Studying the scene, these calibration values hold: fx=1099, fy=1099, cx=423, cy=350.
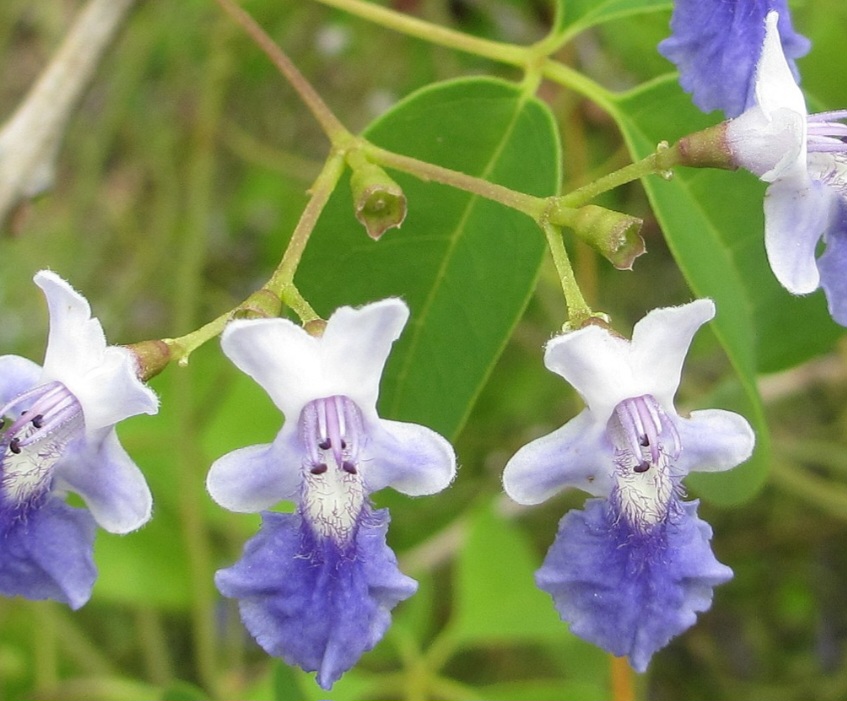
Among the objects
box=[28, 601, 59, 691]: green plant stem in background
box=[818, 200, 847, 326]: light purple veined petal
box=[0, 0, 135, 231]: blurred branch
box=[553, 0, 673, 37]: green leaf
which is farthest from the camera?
box=[28, 601, 59, 691]: green plant stem in background

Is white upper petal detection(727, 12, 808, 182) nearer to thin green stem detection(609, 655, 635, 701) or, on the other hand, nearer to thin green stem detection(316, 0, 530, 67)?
thin green stem detection(316, 0, 530, 67)

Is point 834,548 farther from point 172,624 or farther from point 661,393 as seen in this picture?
point 661,393

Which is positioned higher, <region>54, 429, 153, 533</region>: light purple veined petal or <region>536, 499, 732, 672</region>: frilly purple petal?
<region>54, 429, 153, 533</region>: light purple veined petal

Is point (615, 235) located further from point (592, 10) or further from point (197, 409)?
point (197, 409)

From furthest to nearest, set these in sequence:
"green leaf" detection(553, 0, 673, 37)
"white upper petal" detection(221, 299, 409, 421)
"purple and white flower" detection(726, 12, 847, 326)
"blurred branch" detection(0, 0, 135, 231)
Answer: "blurred branch" detection(0, 0, 135, 231)
"green leaf" detection(553, 0, 673, 37)
"purple and white flower" detection(726, 12, 847, 326)
"white upper petal" detection(221, 299, 409, 421)

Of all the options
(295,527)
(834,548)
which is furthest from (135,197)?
(295,527)

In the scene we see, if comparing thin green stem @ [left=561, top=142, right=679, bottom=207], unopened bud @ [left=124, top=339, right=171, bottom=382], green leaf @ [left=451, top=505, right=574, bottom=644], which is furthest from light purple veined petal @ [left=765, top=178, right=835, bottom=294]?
green leaf @ [left=451, top=505, right=574, bottom=644]

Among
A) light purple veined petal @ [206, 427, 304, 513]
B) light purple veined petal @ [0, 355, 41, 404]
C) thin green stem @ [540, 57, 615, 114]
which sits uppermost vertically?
thin green stem @ [540, 57, 615, 114]

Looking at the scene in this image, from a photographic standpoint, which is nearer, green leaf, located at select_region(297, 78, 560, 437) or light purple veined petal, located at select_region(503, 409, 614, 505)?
light purple veined petal, located at select_region(503, 409, 614, 505)
